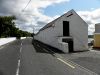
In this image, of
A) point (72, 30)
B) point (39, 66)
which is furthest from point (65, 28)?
point (39, 66)

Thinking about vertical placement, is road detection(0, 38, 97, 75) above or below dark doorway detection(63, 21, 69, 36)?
below

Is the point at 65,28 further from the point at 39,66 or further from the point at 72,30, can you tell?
the point at 39,66

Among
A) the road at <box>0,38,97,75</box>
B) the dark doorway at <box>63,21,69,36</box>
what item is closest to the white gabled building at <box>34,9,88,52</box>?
the dark doorway at <box>63,21,69,36</box>

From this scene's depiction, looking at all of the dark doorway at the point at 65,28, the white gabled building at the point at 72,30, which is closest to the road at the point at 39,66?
the white gabled building at the point at 72,30

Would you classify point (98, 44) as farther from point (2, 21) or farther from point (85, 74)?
point (2, 21)

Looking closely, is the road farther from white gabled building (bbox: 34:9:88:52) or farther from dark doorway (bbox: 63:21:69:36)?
dark doorway (bbox: 63:21:69:36)

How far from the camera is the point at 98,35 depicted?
1414 inches

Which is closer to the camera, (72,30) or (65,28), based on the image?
(72,30)

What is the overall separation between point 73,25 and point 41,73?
20.7 metres

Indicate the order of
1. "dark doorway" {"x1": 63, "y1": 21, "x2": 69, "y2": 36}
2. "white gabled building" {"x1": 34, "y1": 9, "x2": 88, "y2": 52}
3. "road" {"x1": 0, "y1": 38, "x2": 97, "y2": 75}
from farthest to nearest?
1. "dark doorway" {"x1": 63, "y1": 21, "x2": 69, "y2": 36}
2. "white gabled building" {"x1": 34, "y1": 9, "x2": 88, "y2": 52}
3. "road" {"x1": 0, "y1": 38, "x2": 97, "y2": 75}

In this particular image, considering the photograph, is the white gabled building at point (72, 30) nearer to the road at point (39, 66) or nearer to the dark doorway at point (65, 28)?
the dark doorway at point (65, 28)

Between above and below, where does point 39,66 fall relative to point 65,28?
below

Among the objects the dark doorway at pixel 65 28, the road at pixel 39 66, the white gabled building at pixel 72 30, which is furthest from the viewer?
the dark doorway at pixel 65 28

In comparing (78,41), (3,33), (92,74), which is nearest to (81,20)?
(78,41)
